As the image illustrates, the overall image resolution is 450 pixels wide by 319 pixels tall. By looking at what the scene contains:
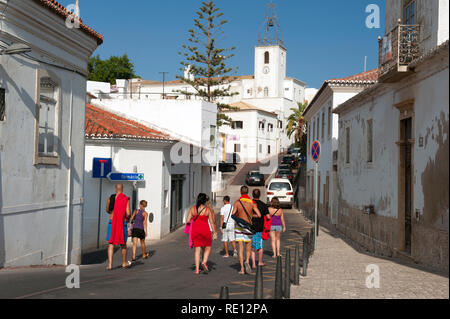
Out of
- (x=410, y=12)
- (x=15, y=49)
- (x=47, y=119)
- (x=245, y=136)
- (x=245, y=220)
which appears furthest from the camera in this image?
(x=245, y=136)

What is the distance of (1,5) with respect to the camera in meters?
10.5

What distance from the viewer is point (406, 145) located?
531 inches

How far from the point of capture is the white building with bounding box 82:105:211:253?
19.8m

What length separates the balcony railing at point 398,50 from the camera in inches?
502

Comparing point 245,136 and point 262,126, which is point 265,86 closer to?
point 262,126

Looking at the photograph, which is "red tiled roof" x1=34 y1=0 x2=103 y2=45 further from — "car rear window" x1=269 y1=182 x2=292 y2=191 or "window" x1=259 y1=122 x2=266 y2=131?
"window" x1=259 y1=122 x2=266 y2=131

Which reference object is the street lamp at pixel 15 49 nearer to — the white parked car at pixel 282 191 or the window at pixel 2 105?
the window at pixel 2 105

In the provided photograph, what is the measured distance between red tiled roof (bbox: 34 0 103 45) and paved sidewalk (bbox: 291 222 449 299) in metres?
8.27

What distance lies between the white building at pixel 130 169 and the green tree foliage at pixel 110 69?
43.8 m

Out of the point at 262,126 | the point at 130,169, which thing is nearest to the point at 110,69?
the point at 262,126

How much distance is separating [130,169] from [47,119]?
8.45 meters

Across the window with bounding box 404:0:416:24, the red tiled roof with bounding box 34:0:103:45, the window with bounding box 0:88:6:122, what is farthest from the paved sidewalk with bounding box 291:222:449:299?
the red tiled roof with bounding box 34:0:103:45
